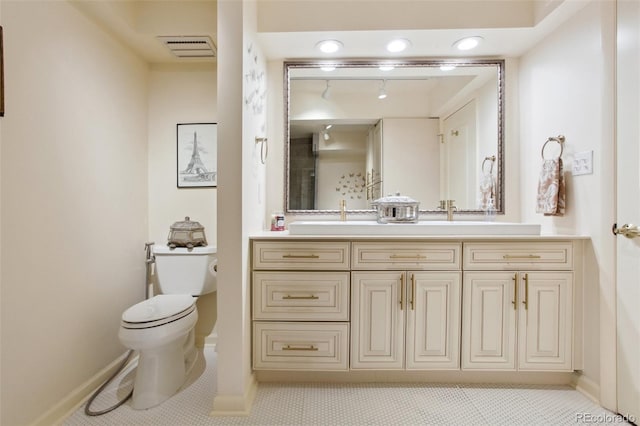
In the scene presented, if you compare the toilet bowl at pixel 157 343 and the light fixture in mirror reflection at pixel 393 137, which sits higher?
the light fixture in mirror reflection at pixel 393 137

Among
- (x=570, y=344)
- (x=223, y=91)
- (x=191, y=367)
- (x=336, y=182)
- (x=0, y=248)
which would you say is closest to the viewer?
(x=0, y=248)

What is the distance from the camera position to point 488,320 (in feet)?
5.34

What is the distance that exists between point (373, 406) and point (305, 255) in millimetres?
847

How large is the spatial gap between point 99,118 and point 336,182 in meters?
1.49

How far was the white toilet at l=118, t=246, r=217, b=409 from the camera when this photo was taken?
148 cm

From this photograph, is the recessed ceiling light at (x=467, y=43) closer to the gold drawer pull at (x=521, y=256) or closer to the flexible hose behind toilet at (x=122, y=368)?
the gold drawer pull at (x=521, y=256)

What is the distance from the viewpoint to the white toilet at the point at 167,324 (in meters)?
1.48

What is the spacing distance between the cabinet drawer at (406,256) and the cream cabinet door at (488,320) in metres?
0.15

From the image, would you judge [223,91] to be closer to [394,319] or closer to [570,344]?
[394,319]

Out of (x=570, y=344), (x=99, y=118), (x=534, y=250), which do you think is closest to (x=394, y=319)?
(x=534, y=250)

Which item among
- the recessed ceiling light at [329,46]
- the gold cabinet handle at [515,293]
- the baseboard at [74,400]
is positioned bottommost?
the baseboard at [74,400]

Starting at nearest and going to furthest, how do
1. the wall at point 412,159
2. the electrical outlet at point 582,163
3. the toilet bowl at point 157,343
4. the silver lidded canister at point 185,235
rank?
the toilet bowl at point 157,343, the electrical outlet at point 582,163, the silver lidded canister at point 185,235, the wall at point 412,159

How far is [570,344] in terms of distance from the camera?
162cm

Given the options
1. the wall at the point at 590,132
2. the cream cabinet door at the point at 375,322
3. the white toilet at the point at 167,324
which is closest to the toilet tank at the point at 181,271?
the white toilet at the point at 167,324
